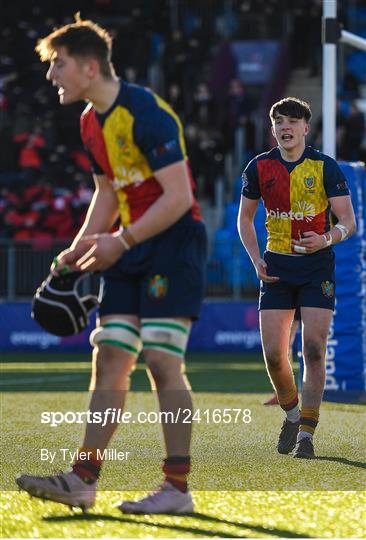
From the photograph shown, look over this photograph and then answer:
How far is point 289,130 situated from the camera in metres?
7.93

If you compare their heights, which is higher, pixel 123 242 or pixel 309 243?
pixel 123 242

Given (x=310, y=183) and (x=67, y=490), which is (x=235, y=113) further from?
(x=67, y=490)

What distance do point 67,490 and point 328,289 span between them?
2.68m

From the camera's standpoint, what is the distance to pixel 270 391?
13.2m

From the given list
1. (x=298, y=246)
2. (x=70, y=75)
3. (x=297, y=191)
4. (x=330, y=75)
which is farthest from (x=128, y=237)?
(x=330, y=75)

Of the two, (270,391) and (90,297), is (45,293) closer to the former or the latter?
(90,297)

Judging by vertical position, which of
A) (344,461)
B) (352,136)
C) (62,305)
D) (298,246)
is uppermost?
(62,305)

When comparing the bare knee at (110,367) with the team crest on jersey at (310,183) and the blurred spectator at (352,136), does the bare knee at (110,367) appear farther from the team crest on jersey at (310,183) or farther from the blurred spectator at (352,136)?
the blurred spectator at (352,136)

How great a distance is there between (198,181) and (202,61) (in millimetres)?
3194

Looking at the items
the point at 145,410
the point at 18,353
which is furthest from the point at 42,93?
the point at 145,410

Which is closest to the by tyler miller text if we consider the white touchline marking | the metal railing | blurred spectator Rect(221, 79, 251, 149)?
the white touchline marking

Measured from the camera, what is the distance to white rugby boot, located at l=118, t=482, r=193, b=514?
5699mm

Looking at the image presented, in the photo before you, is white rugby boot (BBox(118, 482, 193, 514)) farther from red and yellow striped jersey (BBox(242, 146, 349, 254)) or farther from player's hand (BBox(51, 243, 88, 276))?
red and yellow striped jersey (BBox(242, 146, 349, 254))

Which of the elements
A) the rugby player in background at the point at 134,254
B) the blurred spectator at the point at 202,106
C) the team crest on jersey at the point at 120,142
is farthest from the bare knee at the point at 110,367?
the blurred spectator at the point at 202,106
